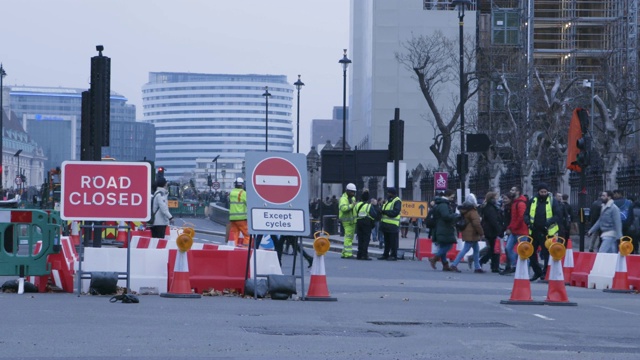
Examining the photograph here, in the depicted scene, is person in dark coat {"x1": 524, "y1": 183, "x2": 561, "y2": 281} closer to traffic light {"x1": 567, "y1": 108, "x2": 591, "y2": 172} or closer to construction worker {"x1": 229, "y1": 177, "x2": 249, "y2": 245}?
traffic light {"x1": 567, "y1": 108, "x2": 591, "y2": 172}

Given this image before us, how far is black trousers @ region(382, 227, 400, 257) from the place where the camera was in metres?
32.2

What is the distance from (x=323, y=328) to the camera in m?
13.1

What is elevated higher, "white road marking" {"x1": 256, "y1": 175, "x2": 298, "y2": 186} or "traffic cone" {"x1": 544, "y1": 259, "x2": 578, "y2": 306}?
"white road marking" {"x1": 256, "y1": 175, "x2": 298, "y2": 186}

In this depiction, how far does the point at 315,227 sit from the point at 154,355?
43.4 meters

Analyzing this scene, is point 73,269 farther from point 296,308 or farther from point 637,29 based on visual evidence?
point 637,29

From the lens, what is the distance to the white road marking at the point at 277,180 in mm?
16938

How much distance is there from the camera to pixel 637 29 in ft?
243

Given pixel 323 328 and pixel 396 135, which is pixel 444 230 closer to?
pixel 396 135

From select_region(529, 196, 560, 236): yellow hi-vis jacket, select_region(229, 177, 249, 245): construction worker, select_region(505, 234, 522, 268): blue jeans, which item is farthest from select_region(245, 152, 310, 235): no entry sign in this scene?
select_region(505, 234, 522, 268): blue jeans

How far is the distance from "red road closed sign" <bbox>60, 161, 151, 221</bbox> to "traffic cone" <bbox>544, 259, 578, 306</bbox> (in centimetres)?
526

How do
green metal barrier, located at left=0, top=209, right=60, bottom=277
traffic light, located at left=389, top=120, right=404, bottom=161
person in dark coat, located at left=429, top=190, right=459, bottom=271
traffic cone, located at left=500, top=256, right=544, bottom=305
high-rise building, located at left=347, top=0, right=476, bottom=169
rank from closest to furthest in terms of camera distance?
green metal barrier, located at left=0, top=209, right=60, bottom=277
traffic cone, located at left=500, top=256, right=544, bottom=305
person in dark coat, located at left=429, top=190, right=459, bottom=271
traffic light, located at left=389, top=120, right=404, bottom=161
high-rise building, located at left=347, top=0, right=476, bottom=169

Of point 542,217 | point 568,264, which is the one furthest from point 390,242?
point 568,264

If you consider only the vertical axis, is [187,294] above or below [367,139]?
below

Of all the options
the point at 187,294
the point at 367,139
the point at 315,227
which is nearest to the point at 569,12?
the point at 367,139
